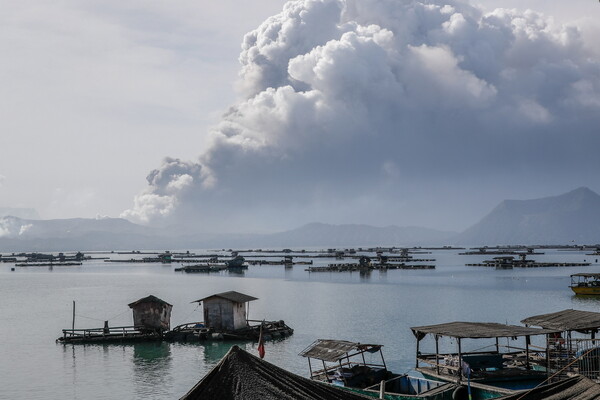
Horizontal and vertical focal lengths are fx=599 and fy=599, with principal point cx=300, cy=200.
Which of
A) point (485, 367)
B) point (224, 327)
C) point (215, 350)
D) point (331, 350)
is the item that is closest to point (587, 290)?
point (224, 327)

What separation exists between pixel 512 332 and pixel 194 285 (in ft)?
301

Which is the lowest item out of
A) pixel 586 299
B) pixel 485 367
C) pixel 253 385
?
pixel 586 299

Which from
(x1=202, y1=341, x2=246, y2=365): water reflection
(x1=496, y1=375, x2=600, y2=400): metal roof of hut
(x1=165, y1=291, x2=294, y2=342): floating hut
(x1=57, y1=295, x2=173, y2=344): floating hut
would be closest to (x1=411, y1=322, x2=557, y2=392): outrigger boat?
(x1=496, y1=375, x2=600, y2=400): metal roof of hut

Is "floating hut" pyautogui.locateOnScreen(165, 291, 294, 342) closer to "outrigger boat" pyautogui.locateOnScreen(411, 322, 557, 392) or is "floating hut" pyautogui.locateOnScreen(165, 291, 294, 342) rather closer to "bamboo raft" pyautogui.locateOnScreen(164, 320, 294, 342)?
"bamboo raft" pyautogui.locateOnScreen(164, 320, 294, 342)

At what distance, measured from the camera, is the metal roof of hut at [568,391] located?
48.0 ft

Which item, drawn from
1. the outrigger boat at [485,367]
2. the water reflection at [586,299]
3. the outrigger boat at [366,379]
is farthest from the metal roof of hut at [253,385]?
the water reflection at [586,299]

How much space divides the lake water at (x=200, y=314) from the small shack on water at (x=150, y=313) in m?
2.72

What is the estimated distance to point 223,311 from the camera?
5284cm

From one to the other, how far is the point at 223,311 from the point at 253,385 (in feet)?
131

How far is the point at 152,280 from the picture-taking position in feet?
433

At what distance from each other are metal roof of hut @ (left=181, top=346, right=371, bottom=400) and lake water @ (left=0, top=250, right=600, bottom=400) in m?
22.6

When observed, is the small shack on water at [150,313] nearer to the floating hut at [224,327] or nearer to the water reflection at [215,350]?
the floating hut at [224,327]

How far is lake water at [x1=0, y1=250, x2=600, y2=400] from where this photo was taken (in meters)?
40.3

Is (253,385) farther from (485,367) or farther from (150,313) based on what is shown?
(150,313)
